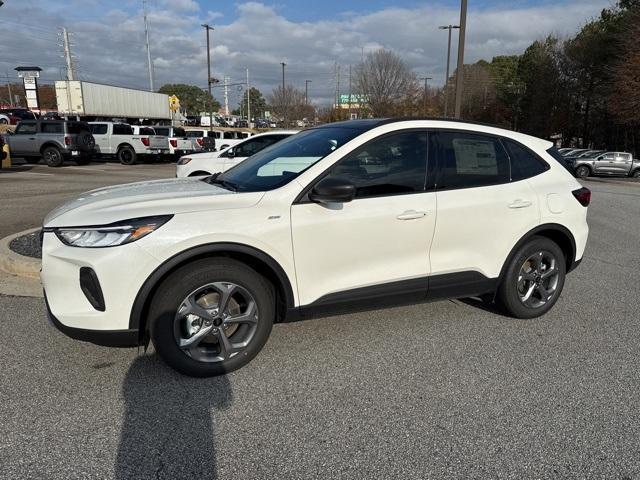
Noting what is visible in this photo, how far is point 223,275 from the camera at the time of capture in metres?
3.00

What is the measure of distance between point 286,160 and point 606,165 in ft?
87.0

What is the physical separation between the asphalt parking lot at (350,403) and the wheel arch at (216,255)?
17.5 inches

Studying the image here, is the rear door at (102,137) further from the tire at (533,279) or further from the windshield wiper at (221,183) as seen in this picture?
the tire at (533,279)

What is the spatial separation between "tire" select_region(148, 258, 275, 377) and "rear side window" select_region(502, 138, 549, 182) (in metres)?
2.29

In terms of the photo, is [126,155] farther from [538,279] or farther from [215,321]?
[538,279]

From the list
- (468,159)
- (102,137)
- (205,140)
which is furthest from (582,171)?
(468,159)

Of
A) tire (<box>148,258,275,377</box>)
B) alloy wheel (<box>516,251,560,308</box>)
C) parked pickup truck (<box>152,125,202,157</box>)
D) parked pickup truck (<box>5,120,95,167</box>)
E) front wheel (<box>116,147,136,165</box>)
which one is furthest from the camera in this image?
parked pickup truck (<box>152,125,202,157</box>)

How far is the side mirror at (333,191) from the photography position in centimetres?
303

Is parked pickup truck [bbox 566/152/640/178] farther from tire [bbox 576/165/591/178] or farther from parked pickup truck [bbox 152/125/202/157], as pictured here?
parked pickup truck [bbox 152/125/202/157]

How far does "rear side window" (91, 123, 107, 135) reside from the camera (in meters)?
22.0

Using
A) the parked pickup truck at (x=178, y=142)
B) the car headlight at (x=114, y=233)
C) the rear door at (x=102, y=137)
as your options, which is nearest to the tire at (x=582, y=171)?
the parked pickup truck at (x=178, y=142)

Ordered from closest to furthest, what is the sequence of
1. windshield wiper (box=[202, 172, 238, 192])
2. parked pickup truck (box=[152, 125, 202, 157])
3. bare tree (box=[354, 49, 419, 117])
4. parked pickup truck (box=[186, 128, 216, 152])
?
windshield wiper (box=[202, 172, 238, 192]) < parked pickup truck (box=[186, 128, 216, 152]) < parked pickup truck (box=[152, 125, 202, 157]) < bare tree (box=[354, 49, 419, 117])

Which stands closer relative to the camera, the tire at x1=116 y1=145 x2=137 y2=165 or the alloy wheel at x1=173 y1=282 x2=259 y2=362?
the alloy wheel at x1=173 y1=282 x2=259 y2=362

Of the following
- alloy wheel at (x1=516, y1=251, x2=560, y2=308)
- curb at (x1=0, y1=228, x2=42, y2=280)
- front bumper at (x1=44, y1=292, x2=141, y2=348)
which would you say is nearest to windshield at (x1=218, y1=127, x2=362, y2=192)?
front bumper at (x1=44, y1=292, x2=141, y2=348)
